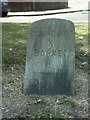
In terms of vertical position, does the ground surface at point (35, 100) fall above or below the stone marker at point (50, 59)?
below

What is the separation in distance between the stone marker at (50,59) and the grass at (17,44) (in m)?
1.39

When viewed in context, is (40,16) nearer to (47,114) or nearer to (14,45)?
(14,45)

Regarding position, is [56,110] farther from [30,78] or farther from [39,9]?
[39,9]

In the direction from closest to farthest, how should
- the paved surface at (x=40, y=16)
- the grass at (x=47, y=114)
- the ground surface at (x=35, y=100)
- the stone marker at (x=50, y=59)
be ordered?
the grass at (x=47, y=114) < the ground surface at (x=35, y=100) < the stone marker at (x=50, y=59) < the paved surface at (x=40, y=16)

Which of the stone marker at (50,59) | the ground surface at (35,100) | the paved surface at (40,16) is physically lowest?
the ground surface at (35,100)

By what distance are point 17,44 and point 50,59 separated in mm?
2926

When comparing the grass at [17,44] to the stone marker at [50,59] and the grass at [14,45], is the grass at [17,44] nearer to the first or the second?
the grass at [14,45]

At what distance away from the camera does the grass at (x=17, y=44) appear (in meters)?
8.20

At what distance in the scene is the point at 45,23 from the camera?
6.65 metres

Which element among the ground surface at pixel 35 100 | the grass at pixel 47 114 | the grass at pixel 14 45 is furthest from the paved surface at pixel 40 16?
the grass at pixel 47 114

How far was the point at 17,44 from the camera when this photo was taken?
9391 millimetres

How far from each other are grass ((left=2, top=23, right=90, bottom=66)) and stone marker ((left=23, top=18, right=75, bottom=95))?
1386 millimetres

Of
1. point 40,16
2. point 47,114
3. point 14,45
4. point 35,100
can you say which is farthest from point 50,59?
point 40,16

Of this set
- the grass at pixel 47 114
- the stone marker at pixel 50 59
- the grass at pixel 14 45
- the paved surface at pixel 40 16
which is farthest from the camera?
the paved surface at pixel 40 16
